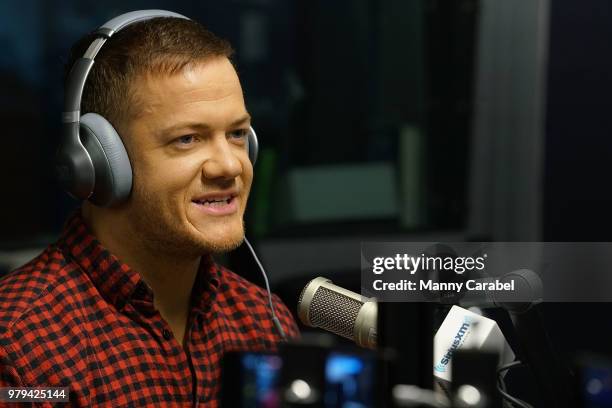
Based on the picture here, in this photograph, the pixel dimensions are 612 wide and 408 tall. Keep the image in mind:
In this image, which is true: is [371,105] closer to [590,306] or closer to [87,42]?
[87,42]

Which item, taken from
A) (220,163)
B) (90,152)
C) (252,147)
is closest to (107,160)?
(90,152)

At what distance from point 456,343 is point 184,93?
490 mm

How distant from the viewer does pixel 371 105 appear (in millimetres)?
3082

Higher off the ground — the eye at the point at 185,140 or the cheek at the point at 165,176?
the eye at the point at 185,140

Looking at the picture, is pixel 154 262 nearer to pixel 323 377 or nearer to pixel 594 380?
pixel 323 377

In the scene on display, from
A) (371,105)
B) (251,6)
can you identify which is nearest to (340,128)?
(371,105)

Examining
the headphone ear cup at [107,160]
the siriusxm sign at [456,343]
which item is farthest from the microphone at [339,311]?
the headphone ear cup at [107,160]

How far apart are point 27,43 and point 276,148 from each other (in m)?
0.72

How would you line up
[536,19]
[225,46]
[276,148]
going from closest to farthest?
1. [225,46]
2. [276,148]
3. [536,19]

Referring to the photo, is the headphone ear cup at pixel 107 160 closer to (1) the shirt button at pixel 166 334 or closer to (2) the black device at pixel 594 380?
(1) the shirt button at pixel 166 334

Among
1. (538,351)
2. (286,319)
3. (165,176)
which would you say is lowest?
(286,319)

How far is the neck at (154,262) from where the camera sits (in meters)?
1.30

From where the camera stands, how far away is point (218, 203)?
4.12 ft

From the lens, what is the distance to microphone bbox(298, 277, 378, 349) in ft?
3.34
